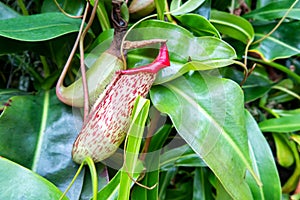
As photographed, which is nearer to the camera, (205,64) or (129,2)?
(205,64)

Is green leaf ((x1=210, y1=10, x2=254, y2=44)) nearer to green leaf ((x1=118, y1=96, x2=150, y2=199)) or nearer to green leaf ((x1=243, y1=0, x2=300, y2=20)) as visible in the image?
green leaf ((x1=243, y1=0, x2=300, y2=20))

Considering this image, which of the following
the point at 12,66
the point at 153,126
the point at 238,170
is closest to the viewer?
the point at 238,170

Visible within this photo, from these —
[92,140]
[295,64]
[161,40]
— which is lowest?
[295,64]

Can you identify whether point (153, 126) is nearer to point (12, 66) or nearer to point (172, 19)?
point (172, 19)

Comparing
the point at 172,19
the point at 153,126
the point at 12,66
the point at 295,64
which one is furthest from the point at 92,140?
the point at 295,64

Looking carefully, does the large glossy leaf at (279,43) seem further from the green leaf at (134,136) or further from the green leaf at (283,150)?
the green leaf at (134,136)

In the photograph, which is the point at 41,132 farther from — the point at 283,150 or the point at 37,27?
the point at 283,150

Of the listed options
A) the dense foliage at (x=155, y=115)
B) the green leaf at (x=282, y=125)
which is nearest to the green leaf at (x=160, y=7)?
the dense foliage at (x=155, y=115)
